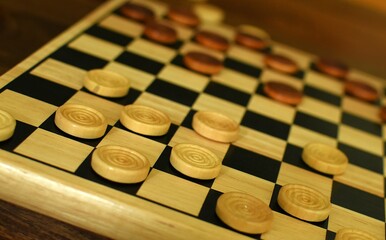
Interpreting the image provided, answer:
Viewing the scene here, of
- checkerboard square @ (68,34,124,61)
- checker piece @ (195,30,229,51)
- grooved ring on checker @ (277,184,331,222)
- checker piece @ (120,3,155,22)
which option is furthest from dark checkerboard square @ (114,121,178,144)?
checker piece @ (120,3,155,22)

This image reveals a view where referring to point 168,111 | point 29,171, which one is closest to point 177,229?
point 29,171

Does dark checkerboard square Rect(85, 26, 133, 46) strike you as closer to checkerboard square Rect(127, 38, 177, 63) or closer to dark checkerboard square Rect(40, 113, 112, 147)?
checkerboard square Rect(127, 38, 177, 63)

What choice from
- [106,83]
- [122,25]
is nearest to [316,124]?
[106,83]

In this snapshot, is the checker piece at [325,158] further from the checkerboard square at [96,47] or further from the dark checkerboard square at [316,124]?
the checkerboard square at [96,47]

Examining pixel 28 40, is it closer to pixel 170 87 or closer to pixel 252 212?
pixel 170 87

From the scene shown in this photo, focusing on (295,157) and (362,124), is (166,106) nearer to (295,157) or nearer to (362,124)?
(295,157)

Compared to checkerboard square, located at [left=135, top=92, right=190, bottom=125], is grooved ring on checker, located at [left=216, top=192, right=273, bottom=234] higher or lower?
higher
